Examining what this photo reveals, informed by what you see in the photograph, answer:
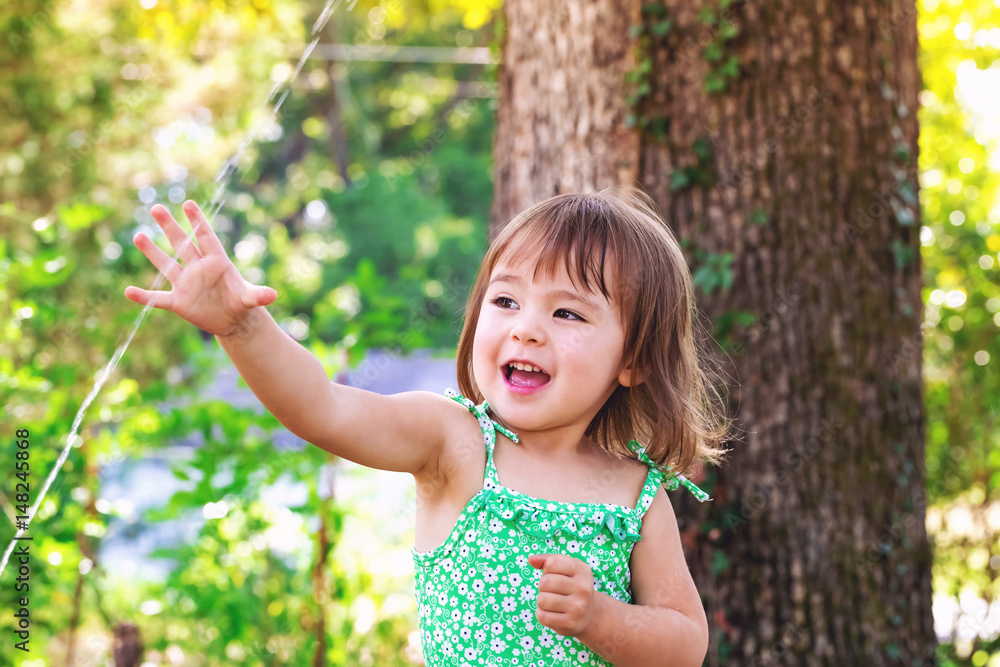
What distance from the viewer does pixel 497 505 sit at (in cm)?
141

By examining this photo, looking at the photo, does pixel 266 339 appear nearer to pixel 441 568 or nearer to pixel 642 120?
pixel 441 568

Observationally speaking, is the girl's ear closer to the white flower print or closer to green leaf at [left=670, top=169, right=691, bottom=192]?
the white flower print

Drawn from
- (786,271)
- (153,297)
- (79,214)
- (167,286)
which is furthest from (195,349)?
(167,286)

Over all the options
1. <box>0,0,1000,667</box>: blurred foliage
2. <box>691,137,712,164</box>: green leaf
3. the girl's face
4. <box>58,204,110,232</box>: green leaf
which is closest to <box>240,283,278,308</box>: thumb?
the girl's face

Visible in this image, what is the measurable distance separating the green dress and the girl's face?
14 centimetres

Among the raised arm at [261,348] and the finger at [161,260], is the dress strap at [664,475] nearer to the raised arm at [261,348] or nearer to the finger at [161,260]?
the raised arm at [261,348]

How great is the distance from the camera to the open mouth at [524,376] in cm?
141

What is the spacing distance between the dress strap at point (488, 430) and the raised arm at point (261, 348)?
20 centimetres

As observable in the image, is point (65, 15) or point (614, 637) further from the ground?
point (65, 15)

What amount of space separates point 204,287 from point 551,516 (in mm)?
681

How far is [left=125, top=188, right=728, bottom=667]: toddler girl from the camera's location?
132cm

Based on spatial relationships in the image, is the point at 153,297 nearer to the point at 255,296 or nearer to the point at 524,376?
the point at 255,296

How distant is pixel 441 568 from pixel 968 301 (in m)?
3.41

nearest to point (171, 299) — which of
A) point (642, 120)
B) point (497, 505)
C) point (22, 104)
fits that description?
point (497, 505)
